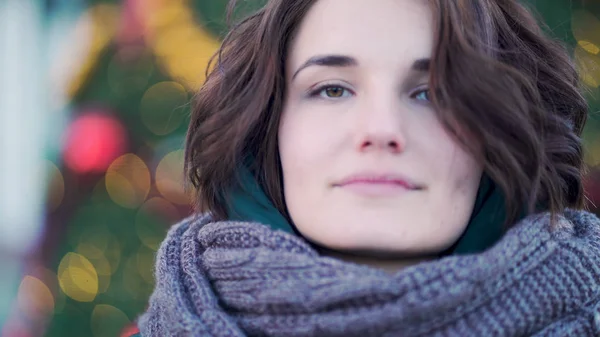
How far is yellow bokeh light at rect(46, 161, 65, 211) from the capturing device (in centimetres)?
205

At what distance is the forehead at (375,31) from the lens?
97cm

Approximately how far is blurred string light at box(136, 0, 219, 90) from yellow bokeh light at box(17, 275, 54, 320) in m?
0.81

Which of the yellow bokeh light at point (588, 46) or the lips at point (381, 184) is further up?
the yellow bokeh light at point (588, 46)

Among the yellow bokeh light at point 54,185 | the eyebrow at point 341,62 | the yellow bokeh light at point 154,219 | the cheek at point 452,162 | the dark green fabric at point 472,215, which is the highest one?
the eyebrow at point 341,62

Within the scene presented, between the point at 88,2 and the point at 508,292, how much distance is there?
1.71 m

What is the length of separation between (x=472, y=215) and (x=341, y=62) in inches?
12.6

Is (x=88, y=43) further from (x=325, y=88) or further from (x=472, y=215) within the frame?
(x=472, y=215)

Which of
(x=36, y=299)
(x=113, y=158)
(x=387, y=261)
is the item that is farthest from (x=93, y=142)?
(x=387, y=261)

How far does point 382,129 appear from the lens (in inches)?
36.1

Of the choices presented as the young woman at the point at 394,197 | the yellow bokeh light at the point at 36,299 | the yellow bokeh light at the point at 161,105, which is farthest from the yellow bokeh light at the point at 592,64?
the yellow bokeh light at the point at 36,299

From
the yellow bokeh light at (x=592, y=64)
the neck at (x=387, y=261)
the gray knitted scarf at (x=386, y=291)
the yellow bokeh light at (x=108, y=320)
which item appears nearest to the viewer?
the gray knitted scarf at (x=386, y=291)

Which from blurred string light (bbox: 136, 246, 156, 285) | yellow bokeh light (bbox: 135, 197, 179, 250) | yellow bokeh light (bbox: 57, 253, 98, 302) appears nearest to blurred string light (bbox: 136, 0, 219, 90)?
yellow bokeh light (bbox: 135, 197, 179, 250)

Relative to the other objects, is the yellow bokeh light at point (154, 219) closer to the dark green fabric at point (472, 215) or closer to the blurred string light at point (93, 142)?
the blurred string light at point (93, 142)

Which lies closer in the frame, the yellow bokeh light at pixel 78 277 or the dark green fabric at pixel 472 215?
the dark green fabric at pixel 472 215
